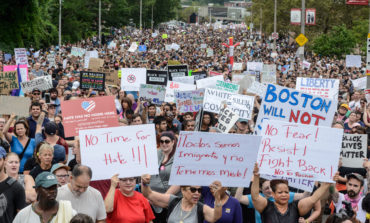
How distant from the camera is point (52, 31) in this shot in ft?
177

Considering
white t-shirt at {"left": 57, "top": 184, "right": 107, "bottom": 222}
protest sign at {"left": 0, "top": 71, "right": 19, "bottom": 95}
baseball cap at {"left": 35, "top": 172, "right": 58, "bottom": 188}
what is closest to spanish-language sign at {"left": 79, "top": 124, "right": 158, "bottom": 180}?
white t-shirt at {"left": 57, "top": 184, "right": 107, "bottom": 222}

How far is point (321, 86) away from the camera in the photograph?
1520 centimetres

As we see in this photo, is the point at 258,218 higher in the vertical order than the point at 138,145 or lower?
lower

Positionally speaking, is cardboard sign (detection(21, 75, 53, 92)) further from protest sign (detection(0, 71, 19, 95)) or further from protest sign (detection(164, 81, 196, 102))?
protest sign (detection(164, 81, 196, 102))

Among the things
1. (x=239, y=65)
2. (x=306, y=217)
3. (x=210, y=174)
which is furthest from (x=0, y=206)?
(x=239, y=65)

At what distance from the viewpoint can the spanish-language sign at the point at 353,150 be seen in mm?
8117

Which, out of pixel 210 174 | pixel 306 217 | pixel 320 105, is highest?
pixel 320 105

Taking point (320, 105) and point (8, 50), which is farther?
point (8, 50)

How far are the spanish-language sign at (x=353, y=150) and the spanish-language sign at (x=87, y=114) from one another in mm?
3102

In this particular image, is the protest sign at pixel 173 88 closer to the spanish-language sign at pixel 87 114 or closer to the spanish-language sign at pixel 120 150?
the spanish-language sign at pixel 87 114

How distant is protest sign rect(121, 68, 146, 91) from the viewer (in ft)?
52.0

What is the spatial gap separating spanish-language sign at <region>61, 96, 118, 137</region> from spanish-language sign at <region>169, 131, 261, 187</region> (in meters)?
3.43

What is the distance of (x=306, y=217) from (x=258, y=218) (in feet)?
1.93

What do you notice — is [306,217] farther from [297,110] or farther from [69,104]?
[69,104]
